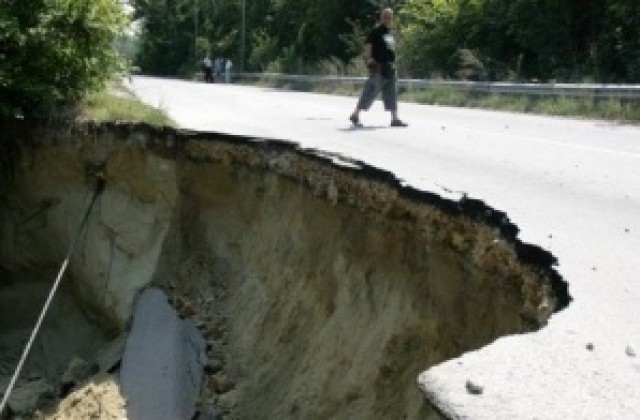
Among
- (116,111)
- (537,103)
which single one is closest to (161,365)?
(116,111)

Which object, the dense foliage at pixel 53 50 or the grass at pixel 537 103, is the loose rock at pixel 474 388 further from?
the grass at pixel 537 103

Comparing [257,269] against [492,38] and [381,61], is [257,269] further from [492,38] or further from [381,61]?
[492,38]

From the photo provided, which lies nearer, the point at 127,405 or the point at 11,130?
the point at 127,405

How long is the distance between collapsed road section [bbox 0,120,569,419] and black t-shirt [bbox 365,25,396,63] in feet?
13.1

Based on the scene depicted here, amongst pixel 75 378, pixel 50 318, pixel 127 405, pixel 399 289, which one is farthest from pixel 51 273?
pixel 399 289

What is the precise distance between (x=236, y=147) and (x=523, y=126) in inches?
231

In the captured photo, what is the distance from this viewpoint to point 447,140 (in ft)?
36.2

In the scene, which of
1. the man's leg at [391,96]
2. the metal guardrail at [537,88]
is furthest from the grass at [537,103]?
the man's leg at [391,96]

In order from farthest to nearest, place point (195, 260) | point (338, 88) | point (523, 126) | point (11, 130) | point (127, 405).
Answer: point (338, 88) < point (523, 126) < point (11, 130) < point (195, 260) < point (127, 405)

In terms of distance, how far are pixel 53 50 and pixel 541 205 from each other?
19.9 feet

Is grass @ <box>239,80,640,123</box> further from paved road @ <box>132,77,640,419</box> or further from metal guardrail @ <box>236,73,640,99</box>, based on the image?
paved road @ <box>132,77,640,419</box>

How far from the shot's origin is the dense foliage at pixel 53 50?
31.7 ft

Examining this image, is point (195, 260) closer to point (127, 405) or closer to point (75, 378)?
point (75, 378)

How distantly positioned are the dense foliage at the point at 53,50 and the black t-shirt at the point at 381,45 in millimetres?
3655
